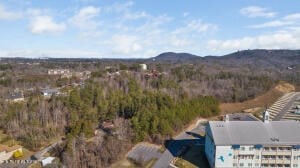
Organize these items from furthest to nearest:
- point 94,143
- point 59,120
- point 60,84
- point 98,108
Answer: point 60,84, point 98,108, point 59,120, point 94,143

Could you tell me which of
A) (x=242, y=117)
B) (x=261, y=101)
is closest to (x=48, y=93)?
(x=242, y=117)

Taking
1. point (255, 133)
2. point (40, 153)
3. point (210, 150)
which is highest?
point (255, 133)

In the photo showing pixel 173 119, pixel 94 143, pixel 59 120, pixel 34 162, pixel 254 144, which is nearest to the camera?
pixel 254 144

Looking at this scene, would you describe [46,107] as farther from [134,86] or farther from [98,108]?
[134,86]

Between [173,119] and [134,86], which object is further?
[134,86]

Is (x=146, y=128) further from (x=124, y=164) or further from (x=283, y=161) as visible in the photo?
(x=283, y=161)

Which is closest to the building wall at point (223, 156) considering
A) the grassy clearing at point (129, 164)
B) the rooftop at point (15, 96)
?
the grassy clearing at point (129, 164)

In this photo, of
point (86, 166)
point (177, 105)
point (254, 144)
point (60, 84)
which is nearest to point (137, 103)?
point (177, 105)
